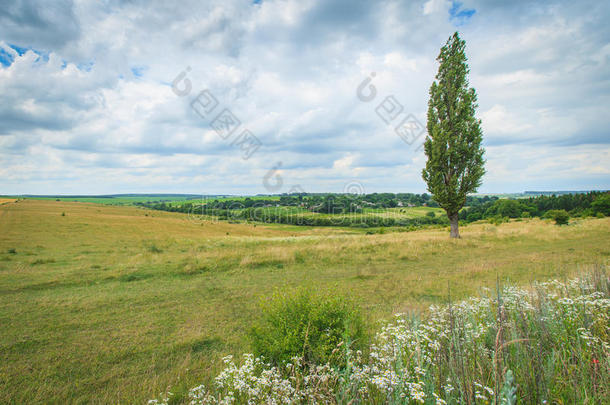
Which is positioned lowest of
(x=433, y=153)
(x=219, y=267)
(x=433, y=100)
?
(x=219, y=267)

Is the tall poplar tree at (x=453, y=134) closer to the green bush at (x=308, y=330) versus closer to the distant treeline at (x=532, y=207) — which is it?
the green bush at (x=308, y=330)

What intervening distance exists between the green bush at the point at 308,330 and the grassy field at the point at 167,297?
47.9 inches

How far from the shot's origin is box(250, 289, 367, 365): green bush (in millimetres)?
4477

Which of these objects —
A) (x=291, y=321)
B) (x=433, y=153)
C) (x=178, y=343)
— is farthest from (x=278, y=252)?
(x=433, y=153)

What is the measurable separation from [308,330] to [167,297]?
7.84m

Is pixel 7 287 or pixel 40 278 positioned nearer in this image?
pixel 7 287

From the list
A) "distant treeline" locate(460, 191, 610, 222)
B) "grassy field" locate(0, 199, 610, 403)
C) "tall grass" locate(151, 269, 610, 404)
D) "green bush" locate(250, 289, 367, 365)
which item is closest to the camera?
"tall grass" locate(151, 269, 610, 404)

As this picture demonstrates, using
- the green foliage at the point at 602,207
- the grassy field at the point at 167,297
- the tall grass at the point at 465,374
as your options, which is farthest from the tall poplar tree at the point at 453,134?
the green foliage at the point at 602,207

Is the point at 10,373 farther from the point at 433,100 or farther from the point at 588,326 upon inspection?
the point at 433,100

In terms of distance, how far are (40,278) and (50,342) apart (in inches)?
330

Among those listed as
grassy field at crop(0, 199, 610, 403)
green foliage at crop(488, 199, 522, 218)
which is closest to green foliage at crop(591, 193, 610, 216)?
green foliage at crop(488, 199, 522, 218)

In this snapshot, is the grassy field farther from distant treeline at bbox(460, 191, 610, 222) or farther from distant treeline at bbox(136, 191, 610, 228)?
distant treeline at bbox(460, 191, 610, 222)

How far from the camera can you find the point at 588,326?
418 cm

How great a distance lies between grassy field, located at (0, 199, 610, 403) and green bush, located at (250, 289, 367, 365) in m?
1.22
